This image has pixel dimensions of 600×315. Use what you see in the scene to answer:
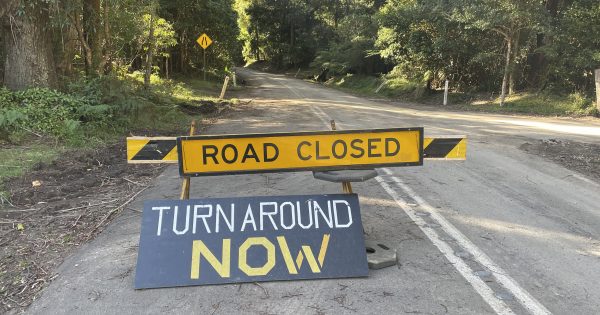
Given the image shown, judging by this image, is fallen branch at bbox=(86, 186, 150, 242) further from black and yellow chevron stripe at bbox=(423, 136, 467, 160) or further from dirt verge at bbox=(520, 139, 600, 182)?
dirt verge at bbox=(520, 139, 600, 182)

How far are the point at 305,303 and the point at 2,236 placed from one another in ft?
11.7

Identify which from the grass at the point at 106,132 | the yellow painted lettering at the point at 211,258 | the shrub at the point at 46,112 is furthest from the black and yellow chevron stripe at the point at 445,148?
the shrub at the point at 46,112

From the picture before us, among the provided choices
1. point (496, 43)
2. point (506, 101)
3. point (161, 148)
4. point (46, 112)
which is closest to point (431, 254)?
point (161, 148)

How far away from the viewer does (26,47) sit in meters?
11.4

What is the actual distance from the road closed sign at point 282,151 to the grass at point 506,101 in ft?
54.9

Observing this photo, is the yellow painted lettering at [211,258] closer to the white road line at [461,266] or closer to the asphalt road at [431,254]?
the asphalt road at [431,254]

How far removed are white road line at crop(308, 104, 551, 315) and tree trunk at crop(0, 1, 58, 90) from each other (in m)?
9.22

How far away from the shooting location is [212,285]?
4.17 meters

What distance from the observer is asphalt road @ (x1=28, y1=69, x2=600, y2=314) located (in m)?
3.84

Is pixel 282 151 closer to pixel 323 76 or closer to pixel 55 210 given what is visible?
pixel 55 210

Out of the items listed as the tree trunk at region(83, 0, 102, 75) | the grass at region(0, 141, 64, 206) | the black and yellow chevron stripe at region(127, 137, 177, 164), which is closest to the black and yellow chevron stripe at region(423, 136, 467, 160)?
the black and yellow chevron stripe at region(127, 137, 177, 164)

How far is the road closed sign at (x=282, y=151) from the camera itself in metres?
4.54

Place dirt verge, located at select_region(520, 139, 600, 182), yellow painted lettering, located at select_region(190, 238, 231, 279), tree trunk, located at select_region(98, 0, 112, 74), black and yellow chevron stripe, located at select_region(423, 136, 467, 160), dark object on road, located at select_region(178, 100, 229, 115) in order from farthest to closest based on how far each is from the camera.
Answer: dark object on road, located at select_region(178, 100, 229, 115) → tree trunk, located at select_region(98, 0, 112, 74) → dirt verge, located at select_region(520, 139, 600, 182) → black and yellow chevron stripe, located at select_region(423, 136, 467, 160) → yellow painted lettering, located at select_region(190, 238, 231, 279)

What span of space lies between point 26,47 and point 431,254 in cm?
1061
